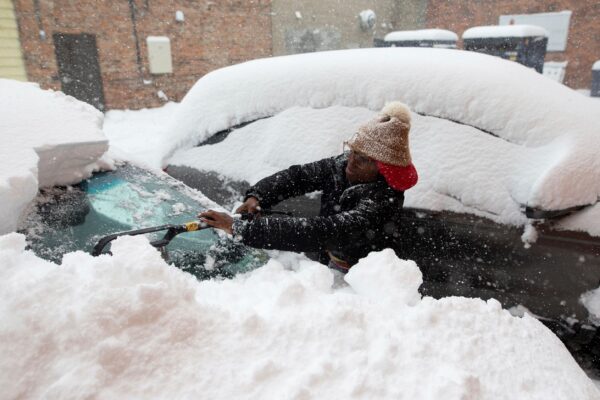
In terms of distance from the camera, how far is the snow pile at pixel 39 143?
4.95ft

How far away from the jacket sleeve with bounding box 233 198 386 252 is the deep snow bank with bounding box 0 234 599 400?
60 cm

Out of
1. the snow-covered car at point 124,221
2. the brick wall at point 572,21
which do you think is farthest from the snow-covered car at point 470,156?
the brick wall at point 572,21

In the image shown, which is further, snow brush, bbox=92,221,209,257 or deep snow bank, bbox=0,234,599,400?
snow brush, bbox=92,221,209,257

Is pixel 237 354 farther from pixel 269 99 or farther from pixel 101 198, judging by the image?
pixel 269 99

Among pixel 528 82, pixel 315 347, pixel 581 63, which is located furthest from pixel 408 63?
pixel 581 63

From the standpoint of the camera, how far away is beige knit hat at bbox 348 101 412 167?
2104 mm

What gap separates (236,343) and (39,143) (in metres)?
1.32

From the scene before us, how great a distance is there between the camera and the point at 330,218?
6.79ft

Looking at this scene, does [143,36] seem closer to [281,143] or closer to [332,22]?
[332,22]

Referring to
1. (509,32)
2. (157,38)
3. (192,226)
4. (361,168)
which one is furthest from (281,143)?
(157,38)

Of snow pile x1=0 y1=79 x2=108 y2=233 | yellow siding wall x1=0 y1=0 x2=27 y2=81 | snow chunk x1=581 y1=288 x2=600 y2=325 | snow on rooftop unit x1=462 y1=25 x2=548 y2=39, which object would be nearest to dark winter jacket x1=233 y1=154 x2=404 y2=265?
snow pile x1=0 y1=79 x2=108 y2=233

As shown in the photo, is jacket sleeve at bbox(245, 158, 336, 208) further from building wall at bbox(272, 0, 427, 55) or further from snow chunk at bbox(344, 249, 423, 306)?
building wall at bbox(272, 0, 427, 55)

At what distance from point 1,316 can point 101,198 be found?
1176mm

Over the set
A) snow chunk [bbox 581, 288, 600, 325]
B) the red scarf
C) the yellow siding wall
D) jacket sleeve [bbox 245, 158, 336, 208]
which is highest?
the yellow siding wall
